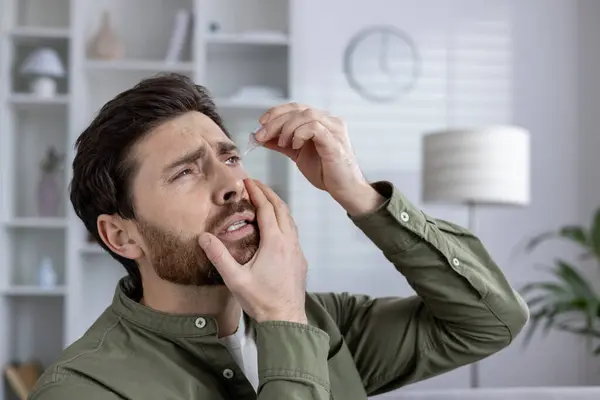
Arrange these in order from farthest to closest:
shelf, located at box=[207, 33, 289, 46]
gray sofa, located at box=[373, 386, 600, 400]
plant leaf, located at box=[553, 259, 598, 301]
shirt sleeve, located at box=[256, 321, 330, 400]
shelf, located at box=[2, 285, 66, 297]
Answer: shelf, located at box=[207, 33, 289, 46]
shelf, located at box=[2, 285, 66, 297]
plant leaf, located at box=[553, 259, 598, 301]
gray sofa, located at box=[373, 386, 600, 400]
shirt sleeve, located at box=[256, 321, 330, 400]

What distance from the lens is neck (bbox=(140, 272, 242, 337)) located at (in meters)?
1.53

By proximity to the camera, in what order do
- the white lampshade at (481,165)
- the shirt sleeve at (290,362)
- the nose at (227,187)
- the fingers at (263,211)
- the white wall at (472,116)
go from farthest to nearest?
the white wall at (472,116) → the white lampshade at (481,165) → the nose at (227,187) → the fingers at (263,211) → the shirt sleeve at (290,362)

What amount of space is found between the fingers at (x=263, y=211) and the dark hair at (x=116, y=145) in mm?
243

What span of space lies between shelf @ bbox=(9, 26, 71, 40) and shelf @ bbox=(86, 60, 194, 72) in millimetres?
169

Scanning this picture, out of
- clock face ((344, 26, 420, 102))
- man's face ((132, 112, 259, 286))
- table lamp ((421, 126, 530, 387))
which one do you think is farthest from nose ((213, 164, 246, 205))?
clock face ((344, 26, 420, 102))

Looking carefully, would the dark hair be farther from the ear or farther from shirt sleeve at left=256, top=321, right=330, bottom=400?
shirt sleeve at left=256, top=321, right=330, bottom=400

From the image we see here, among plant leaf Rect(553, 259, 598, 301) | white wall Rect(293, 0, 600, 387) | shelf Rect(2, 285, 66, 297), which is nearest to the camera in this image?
plant leaf Rect(553, 259, 598, 301)

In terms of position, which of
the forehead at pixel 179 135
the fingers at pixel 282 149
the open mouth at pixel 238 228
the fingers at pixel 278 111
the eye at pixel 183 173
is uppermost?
the fingers at pixel 278 111

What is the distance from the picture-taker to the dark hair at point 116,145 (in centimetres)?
156

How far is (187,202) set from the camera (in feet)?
4.90

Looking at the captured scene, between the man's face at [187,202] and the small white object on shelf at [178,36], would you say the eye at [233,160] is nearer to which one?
the man's face at [187,202]

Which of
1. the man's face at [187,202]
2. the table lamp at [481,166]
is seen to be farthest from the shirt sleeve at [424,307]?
the table lamp at [481,166]

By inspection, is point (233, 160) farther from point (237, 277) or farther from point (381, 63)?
point (381, 63)

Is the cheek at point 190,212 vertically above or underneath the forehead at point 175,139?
underneath
